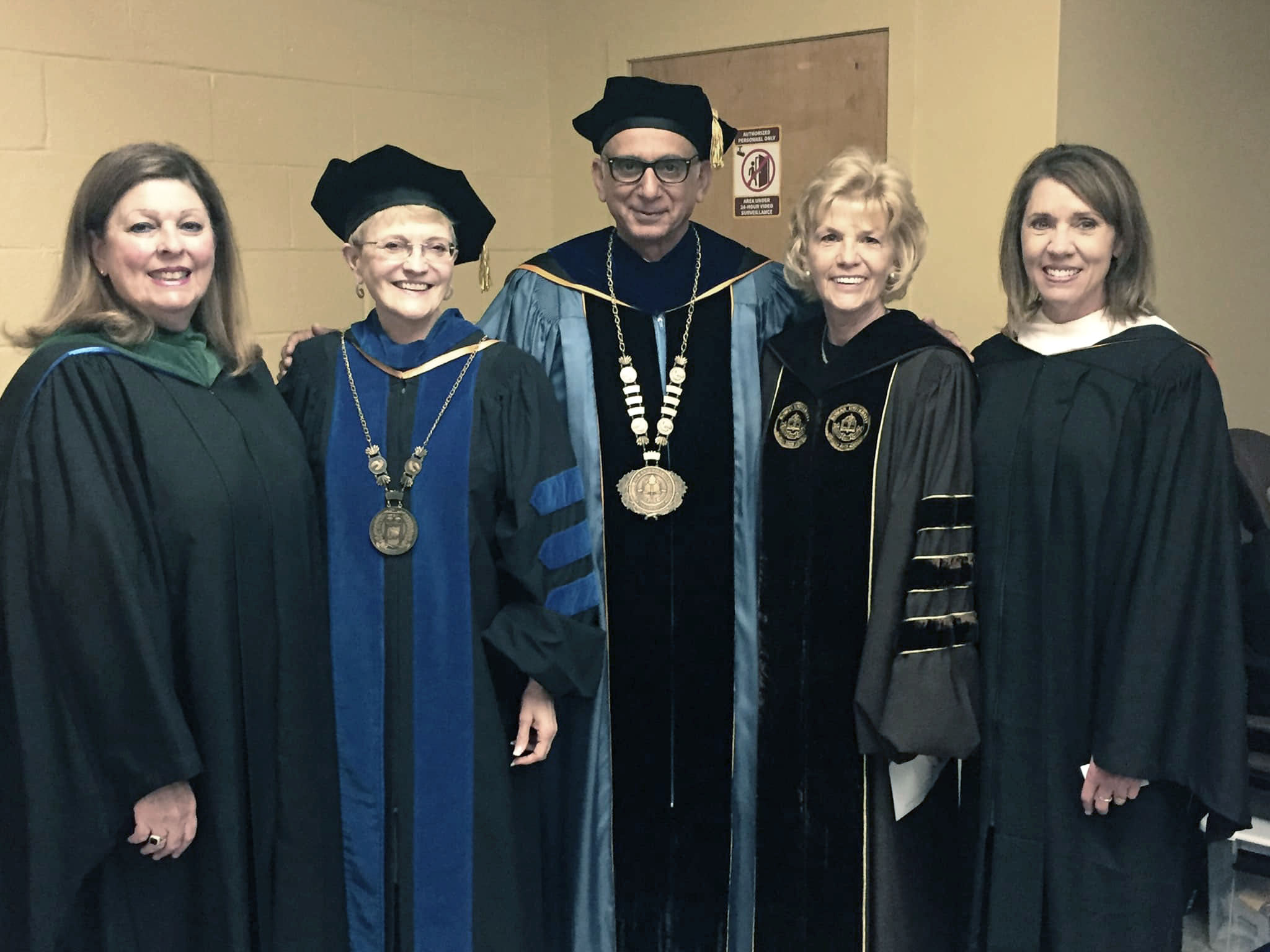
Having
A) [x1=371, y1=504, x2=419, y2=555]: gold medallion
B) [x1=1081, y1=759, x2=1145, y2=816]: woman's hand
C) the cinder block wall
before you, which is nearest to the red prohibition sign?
the cinder block wall

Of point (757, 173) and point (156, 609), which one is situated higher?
point (757, 173)

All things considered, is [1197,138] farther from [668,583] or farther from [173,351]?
[173,351]

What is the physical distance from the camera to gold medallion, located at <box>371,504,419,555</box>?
6.96 feet

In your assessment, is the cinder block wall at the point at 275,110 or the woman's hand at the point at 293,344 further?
the cinder block wall at the point at 275,110

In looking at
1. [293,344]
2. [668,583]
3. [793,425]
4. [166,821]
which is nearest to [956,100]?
[793,425]

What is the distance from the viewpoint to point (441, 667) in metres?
2.15

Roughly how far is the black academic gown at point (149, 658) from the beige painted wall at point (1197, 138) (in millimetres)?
2409

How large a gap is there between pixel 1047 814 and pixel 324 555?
1416 millimetres

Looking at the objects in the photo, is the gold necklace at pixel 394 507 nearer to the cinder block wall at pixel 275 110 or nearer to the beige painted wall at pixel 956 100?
the cinder block wall at pixel 275 110

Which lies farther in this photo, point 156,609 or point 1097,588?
point 1097,588

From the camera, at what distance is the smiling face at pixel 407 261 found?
2109 mm

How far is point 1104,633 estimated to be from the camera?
2.08m

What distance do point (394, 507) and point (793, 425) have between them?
30.9 inches

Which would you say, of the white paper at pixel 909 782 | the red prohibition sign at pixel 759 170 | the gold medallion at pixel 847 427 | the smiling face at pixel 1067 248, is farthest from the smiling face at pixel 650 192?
Answer: the red prohibition sign at pixel 759 170
